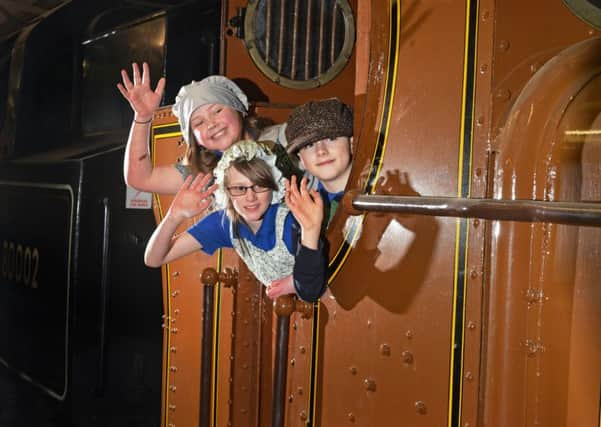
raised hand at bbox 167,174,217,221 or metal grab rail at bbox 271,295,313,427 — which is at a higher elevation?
raised hand at bbox 167,174,217,221

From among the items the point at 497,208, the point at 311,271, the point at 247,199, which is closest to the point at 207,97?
the point at 247,199

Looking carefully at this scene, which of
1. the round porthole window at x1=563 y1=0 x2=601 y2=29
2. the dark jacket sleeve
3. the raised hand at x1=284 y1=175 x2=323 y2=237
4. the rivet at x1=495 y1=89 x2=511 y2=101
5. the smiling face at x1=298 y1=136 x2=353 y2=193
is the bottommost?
the dark jacket sleeve

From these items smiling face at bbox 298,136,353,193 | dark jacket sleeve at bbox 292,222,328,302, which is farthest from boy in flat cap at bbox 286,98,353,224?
dark jacket sleeve at bbox 292,222,328,302

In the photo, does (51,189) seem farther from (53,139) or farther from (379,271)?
(379,271)

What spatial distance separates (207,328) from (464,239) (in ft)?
3.27

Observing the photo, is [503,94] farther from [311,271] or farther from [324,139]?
[311,271]

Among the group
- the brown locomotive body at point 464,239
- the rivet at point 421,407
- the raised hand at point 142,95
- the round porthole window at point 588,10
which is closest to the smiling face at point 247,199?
the brown locomotive body at point 464,239

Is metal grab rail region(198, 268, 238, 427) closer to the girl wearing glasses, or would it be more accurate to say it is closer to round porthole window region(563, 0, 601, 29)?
the girl wearing glasses

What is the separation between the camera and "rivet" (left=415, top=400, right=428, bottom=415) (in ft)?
4.05

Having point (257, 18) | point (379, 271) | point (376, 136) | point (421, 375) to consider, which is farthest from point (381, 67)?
point (257, 18)

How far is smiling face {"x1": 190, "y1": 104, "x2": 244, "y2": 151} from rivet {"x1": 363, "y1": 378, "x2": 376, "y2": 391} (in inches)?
30.6

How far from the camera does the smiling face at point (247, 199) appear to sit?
5.28 ft

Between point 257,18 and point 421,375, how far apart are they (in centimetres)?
151

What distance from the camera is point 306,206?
1416 mm
